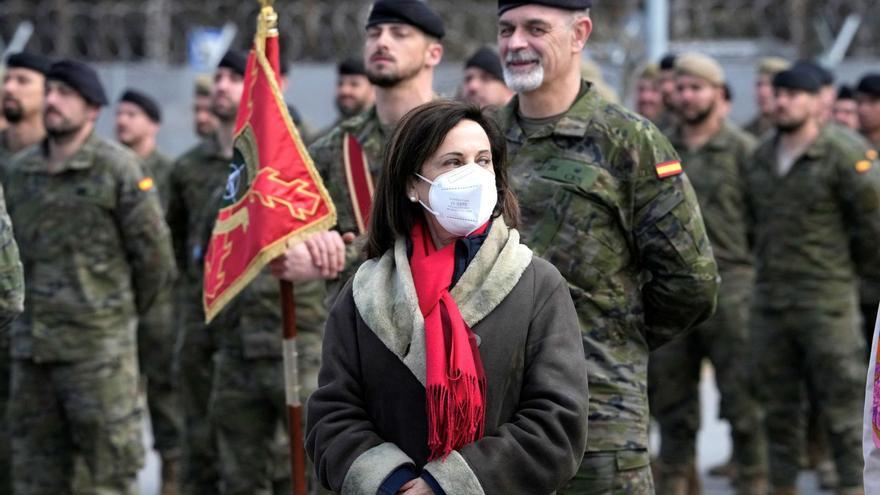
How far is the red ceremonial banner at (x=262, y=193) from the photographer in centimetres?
623

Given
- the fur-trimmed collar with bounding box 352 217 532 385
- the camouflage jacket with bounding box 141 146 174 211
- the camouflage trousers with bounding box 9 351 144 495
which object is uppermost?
the fur-trimmed collar with bounding box 352 217 532 385

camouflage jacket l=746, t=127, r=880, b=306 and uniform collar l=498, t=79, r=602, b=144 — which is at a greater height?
uniform collar l=498, t=79, r=602, b=144

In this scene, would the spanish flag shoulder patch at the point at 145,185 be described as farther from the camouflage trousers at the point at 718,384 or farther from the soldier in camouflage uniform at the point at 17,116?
the camouflage trousers at the point at 718,384

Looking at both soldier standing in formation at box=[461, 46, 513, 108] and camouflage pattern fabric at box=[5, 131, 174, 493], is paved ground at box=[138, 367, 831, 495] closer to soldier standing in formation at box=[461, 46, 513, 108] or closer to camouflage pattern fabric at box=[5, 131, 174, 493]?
camouflage pattern fabric at box=[5, 131, 174, 493]

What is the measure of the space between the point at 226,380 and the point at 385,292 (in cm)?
390

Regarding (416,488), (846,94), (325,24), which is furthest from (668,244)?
(325,24)

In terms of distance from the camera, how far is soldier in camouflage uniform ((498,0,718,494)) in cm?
539

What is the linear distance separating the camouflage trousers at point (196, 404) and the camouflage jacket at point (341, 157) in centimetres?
240

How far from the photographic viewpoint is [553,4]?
223 inches

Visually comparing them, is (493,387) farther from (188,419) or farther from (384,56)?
(188,419)

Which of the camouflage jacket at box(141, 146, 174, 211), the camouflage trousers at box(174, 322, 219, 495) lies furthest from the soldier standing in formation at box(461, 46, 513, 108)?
the camouflage jacket at box(141, 146, 174, 211)

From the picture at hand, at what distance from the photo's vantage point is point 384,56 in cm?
669

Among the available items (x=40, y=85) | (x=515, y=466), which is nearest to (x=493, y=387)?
(x=515, y=466)

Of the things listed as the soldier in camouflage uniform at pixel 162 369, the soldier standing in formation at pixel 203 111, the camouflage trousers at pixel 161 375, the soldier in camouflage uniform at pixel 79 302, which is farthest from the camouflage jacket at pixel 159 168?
the soldier in camouflage uniform at pixel 79 302
